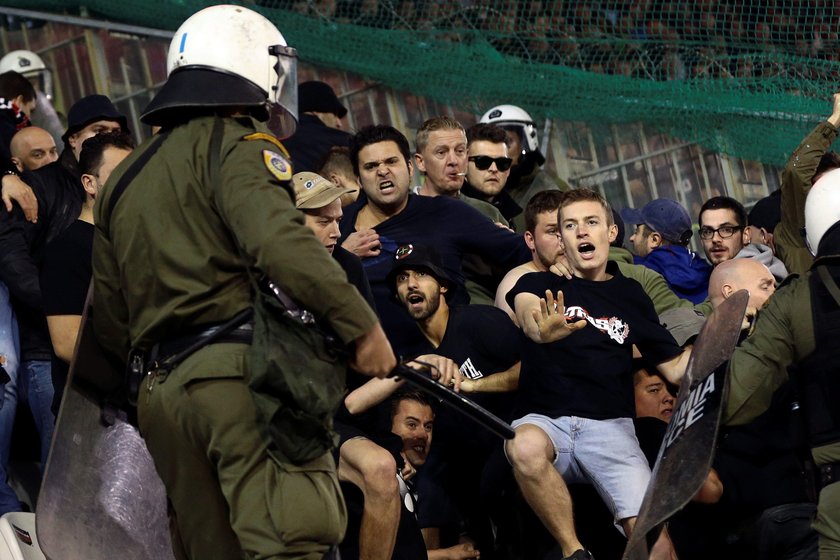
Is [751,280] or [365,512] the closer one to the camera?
[365,512]

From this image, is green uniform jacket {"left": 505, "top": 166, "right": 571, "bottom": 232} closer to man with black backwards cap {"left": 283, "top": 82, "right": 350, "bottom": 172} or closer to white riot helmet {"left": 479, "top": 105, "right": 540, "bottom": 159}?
white riot helmet {"left": 479, "top": 105, "right": 540, "bottom": 159}

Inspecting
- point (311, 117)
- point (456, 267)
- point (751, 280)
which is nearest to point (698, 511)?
point (751, 280)

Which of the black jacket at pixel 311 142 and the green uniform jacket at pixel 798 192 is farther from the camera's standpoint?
the black jacket at pixel 311 142

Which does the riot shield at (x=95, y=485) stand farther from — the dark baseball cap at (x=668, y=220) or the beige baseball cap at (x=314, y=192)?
the dark baseball cap at (x=668, y=220)

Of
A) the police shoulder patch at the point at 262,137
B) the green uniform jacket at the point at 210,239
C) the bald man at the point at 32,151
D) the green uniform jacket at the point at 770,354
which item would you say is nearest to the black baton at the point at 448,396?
the green uniform jacket at the point at 210,239

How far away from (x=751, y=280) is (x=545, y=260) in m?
1.00

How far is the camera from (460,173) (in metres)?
8.73

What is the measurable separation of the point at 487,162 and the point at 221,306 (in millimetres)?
4464

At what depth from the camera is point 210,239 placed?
4859 mm

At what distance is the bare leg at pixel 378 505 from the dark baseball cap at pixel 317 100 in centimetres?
361

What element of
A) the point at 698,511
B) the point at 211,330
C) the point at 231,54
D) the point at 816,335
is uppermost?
the point at 231,54

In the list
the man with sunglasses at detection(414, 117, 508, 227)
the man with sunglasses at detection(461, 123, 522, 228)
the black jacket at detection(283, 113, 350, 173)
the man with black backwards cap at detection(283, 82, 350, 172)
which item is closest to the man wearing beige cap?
the man with sunglasses at detection(414, 117, 508, 227)

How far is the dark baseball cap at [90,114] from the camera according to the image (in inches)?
332

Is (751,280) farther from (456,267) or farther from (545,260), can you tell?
(456,267)
